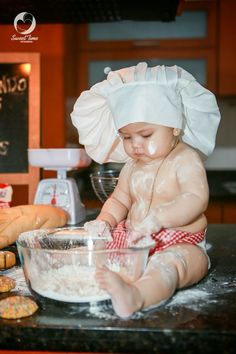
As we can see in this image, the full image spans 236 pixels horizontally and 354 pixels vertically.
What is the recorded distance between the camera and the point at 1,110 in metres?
1.44

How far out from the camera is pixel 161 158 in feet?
2.25

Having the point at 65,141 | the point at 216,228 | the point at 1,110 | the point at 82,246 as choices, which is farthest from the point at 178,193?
the point at 65,141

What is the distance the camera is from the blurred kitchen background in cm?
228

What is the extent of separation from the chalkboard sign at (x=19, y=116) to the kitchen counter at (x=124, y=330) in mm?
875

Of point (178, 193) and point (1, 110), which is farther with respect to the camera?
point (1, 110)

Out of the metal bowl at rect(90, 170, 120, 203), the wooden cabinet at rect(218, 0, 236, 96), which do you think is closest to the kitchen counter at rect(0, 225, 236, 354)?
the metal bowl at rect(90, 170, 120, 203)

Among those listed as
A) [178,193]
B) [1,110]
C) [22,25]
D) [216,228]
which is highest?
[22,25]

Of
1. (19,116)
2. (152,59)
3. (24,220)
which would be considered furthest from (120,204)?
(152,59)

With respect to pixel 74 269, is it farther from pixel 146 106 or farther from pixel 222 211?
pixel 222 211

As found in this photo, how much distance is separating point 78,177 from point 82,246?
1779 millimetres

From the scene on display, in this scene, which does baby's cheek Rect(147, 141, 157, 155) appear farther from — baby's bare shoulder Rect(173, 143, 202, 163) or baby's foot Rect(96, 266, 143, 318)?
baby's foot Rect(96, 266, 143, 318)

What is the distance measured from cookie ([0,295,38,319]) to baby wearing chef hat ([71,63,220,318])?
0.48 feet

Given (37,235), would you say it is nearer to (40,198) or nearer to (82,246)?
(82,246)

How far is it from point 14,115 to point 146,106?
872 mm
